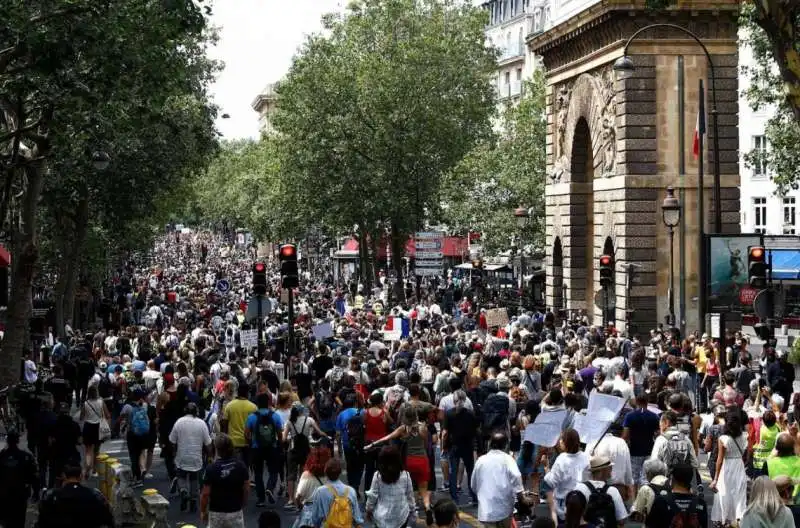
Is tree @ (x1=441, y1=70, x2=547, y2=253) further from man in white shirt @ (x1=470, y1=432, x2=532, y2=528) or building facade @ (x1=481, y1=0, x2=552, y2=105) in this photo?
man in white shirt @ (x1=470, y1=432, x2=532, y2=528)

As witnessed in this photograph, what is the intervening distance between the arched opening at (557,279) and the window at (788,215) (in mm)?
18761

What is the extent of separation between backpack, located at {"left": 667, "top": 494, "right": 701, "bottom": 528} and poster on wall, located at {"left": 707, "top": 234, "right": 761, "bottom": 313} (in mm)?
20859

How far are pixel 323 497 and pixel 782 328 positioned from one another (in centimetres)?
3714

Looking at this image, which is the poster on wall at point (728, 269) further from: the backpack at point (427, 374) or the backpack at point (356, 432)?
→ the backpack at point (356, 432)

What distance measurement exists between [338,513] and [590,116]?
33.7m

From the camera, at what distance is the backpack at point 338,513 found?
12.9 meters

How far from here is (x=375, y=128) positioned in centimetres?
6738

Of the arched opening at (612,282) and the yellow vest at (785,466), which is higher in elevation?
the arched opening at (612,282)

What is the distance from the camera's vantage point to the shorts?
54.6ft

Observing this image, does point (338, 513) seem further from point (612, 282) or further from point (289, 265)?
point (612, 282)

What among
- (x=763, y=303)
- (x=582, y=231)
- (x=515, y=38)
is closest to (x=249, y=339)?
(x=763, y=303)

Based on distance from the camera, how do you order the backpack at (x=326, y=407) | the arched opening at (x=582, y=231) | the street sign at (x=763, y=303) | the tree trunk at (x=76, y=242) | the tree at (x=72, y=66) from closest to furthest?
the backpack at (x=326, y=407) → the tree at (x=72, y=66) → the street sign at (x=763, y=303) → the tree trunk at (x=76, y=242) → the arched opening at (x=582, y=231)

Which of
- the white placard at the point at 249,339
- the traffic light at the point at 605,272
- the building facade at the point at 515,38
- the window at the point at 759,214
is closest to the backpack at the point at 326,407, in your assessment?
the white placard at the point at 249,339

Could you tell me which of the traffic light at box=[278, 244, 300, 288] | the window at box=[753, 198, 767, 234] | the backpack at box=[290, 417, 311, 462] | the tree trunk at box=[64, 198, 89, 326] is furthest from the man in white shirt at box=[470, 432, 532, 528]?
the window at box=[753, 198, 767, 234]
